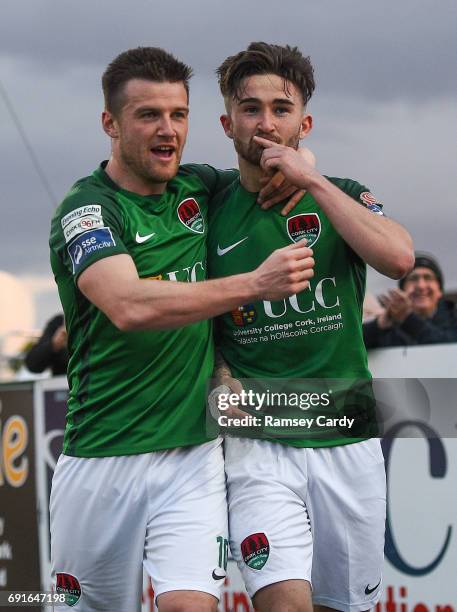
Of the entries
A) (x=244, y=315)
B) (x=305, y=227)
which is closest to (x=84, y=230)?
(x=244, y=315)

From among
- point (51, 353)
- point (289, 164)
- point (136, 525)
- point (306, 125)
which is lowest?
point (136, 525)

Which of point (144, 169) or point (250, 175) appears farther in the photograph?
point (250, 175)

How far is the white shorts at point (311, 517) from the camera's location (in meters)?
4.50

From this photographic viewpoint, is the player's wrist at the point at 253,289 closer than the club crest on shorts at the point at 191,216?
Yes

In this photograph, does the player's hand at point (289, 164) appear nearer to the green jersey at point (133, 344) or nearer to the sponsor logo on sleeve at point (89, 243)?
the green jersey at point (133, 344)

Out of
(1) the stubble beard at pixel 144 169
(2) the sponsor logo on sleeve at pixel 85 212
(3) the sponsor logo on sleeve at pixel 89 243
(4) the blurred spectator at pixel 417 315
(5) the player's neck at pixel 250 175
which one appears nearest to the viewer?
(3) the sponsor logo on sleeve at pixel 89 243

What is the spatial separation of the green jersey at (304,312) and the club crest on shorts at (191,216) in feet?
0.40

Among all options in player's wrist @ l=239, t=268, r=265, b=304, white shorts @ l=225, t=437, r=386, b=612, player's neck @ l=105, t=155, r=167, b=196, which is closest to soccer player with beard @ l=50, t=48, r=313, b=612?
player's neck @ l=105, t=155, r=167, b=196

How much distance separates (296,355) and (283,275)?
0.62m

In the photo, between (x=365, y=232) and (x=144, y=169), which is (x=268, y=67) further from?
(x=365, y=232)

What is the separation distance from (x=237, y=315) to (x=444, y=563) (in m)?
1.81

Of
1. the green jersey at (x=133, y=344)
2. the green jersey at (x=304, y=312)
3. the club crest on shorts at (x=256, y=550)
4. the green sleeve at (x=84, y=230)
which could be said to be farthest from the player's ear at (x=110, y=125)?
the club crest on shorts at (x=256, y=550)

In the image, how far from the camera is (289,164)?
4508 millimetres

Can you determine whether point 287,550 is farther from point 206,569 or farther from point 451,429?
point 451,429
